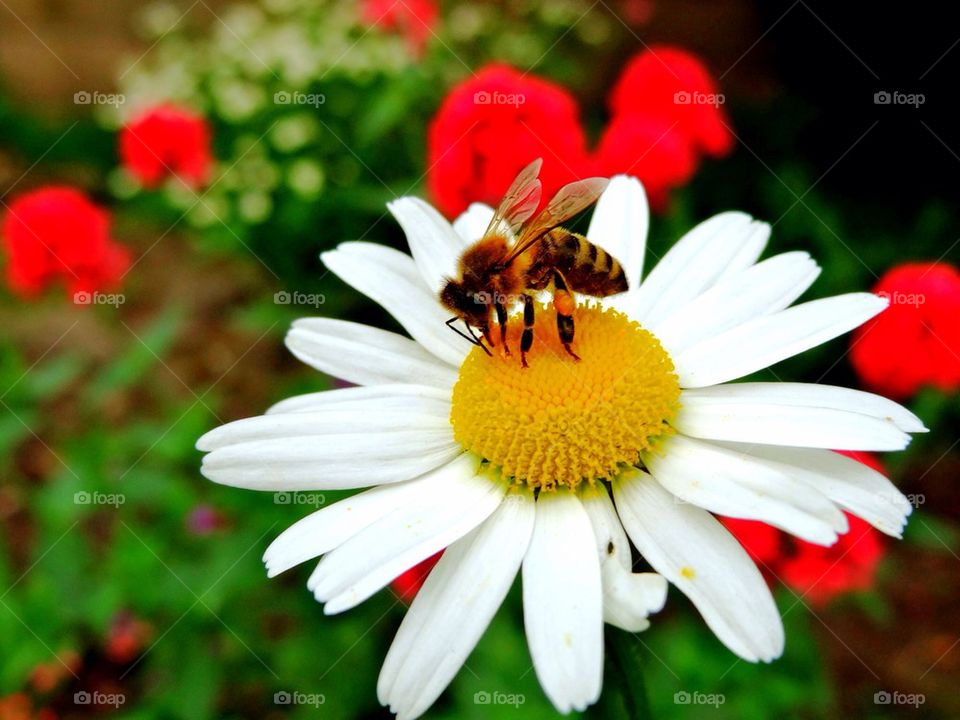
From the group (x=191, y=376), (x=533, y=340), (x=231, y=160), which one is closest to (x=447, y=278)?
(x=533, y=340)

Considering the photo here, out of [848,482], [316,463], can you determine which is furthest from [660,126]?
[316,463]

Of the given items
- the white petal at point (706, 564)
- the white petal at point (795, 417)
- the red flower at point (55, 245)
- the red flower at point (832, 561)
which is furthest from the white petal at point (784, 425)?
the red flower at point (55, 245)

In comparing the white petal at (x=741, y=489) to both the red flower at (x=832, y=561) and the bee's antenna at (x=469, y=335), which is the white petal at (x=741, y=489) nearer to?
the bee's antenna at (x=469, y=335)

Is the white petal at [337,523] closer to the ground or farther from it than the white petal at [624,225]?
closer to the ground

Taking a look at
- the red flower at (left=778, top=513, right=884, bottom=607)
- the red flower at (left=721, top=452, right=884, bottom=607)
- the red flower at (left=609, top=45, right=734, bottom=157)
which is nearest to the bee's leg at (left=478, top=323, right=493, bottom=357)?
the red flower at (left=721, top=452, right=884, bottom=607)

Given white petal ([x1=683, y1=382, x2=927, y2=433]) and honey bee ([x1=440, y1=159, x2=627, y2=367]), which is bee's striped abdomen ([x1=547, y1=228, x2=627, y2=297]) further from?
white petal ([x1=683, y1=382, x2=927, y2=433])

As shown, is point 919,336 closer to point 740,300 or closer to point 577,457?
point 740,300

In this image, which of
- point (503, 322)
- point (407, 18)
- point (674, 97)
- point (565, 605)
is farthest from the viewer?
point (407, 18)
